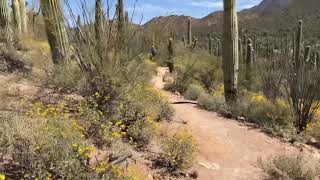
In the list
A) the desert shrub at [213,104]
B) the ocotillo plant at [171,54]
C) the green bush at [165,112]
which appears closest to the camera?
the green bush at [165,112]

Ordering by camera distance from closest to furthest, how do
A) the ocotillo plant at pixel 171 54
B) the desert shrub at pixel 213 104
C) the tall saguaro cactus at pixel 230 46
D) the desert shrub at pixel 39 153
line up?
1. the desert shrub at pixel 39 153
2. the tall saguaro cactus at pixel 230 46
3. the desert shrub at pixel 213 104
4. the ocotillo plant at pixel 171 54

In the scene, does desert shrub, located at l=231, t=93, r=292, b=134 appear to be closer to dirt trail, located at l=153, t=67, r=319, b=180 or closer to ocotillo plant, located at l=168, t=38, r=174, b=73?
dirt trail, located at l=153, t=67, r=319, b=180

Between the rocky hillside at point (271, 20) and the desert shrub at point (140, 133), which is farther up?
the rocky hillside at point (271, 20)

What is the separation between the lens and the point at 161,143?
7270mm

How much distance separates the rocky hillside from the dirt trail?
241 centimetres

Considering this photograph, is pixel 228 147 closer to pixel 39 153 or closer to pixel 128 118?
pixel 128 118

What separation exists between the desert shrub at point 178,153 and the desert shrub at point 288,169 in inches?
53.1

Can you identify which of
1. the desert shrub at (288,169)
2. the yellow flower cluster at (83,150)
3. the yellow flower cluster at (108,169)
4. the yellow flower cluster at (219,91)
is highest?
the yellow flower cluster at (83,150)

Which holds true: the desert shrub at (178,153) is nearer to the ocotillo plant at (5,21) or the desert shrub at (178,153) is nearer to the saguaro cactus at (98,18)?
the saguaro cactus at (98,18)

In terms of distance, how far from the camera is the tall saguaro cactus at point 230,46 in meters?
11.8

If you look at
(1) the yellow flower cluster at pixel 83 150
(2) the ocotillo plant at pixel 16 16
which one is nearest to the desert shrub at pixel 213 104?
(1) the yellow flower cluster at pixel 83 150

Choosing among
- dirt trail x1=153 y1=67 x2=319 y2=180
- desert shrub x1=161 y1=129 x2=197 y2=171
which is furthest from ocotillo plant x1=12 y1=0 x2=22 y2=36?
desert shrub x1=161 y1=129 x2=197 y2=171

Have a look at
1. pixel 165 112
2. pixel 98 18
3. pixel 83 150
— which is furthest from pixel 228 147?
pixel 83 150

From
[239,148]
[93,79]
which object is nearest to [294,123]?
[239,148]
